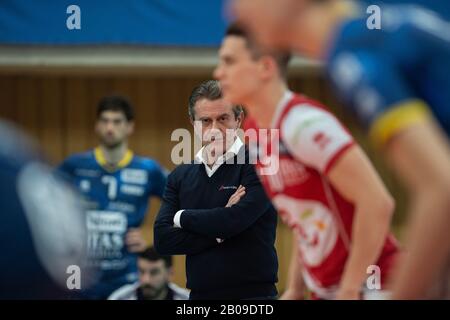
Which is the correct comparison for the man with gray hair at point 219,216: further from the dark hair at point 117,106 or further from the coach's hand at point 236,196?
the dark hair at point 117,106

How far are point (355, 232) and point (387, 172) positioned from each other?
359 inches

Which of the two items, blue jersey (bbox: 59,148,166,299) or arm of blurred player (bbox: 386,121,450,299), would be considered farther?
blue jersey (bbox: 59,148,166,299)

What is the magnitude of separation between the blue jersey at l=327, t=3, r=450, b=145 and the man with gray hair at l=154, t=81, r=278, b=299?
8.50 ft

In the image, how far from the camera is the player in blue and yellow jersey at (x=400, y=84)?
1863 mm

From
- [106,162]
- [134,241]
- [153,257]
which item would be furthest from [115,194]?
[153,257]

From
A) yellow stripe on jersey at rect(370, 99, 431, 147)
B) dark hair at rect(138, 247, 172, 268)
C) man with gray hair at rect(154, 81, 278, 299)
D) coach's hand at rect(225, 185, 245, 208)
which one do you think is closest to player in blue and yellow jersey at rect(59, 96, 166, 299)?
dark hair at rect(138, 247, 172, 268)

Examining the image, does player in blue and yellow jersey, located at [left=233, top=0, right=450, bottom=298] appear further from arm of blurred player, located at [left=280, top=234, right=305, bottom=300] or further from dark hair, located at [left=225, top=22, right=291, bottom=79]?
arm of blurred player, located at [left=280, top=234, right=305, bottom=300]

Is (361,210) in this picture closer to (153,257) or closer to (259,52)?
(259,52)

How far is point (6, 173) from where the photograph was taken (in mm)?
2480

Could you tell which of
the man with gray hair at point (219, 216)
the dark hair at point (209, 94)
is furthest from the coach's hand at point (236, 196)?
the dark hair at point (209, 94)

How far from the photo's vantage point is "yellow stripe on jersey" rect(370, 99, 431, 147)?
191 centimetres

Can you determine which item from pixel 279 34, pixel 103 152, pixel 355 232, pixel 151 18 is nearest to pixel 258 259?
pixel 355 232

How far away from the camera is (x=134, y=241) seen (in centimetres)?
786
